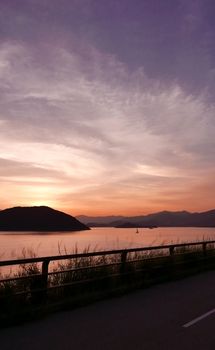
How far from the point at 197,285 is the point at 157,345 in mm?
7419

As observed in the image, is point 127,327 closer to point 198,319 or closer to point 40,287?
point 198,319

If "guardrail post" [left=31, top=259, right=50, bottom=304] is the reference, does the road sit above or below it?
below

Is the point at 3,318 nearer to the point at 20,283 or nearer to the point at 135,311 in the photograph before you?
the point at 20,283

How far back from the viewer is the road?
7.23m

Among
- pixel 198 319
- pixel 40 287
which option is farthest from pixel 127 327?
pixel 40 287

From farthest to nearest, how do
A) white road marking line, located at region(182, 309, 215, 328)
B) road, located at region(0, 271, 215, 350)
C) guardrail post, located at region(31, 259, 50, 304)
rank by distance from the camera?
guardrail post, located at region(31, 259, 50, 304) < white road marking line, located at region(182, 309, 215, 328) < road, located at region(0, 271, 215, 350)

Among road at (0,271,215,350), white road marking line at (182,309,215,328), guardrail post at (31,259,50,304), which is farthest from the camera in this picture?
guardrail post at (31,259,50,304)

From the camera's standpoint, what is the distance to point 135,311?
10.0 m

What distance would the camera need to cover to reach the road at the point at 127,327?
7230mm

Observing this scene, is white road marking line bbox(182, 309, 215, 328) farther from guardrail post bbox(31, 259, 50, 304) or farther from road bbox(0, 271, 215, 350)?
guardrail post bbox(31, 259, 50, 304)

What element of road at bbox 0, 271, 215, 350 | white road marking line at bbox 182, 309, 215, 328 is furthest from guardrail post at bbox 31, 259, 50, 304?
white road marking line at bbox 182, 309, 215, 328

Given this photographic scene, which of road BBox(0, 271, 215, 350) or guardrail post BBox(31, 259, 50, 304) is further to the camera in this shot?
guardrail post BBox(31, 259, 50, 304)

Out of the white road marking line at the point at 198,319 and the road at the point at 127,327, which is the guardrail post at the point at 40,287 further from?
the white road marking line at the point at 198,319

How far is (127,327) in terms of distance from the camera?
27.6 feet
